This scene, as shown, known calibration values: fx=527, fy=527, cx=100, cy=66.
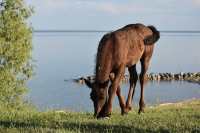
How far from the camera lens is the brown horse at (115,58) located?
13.7 meters

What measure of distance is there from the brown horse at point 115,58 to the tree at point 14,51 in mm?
21345

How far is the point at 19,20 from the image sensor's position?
127ft

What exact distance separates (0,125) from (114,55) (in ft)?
13.7

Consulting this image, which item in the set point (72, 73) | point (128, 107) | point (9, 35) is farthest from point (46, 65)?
point (128, 107)

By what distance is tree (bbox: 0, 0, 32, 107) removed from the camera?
Answer: 122 ft

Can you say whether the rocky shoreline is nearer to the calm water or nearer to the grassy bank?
the calm water

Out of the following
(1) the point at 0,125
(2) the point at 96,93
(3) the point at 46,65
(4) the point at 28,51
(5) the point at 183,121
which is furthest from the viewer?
(3) the point at 46,65

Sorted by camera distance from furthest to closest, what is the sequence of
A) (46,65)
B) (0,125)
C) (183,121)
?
(46,65)
(183,121)
(0,125)

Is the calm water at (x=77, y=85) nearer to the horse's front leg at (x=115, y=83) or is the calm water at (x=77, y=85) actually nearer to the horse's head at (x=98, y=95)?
the horse's front leg at (x=115, y=83)

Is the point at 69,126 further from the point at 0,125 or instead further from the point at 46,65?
the point at 46,65

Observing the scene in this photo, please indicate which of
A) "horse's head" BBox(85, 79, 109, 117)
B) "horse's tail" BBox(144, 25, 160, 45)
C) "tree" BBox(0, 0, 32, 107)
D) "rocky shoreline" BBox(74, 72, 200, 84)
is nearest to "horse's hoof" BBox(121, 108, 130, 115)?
"horse's head" BBox(85, 79, 109, 117)

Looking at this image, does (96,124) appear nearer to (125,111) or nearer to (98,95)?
(98,95)

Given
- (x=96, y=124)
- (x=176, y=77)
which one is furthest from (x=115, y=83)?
(x=176, y=77)

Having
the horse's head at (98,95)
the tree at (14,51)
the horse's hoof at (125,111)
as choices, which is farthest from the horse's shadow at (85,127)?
the tree at (14,51)
